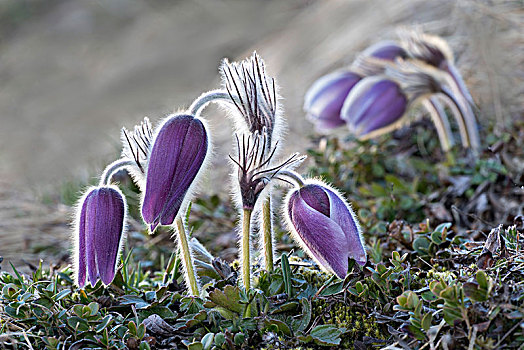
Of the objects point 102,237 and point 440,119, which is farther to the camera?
point 440,119

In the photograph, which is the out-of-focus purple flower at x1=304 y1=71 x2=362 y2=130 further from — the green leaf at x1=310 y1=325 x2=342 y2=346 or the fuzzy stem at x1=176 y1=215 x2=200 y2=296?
the green leaf at x1=310 y1=325 x2=342 y2=346

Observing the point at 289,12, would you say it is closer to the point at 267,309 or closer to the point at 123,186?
the point at 123,186

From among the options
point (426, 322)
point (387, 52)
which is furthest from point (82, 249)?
point (387, 52)

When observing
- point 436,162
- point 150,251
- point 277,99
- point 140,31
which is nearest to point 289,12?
point 140,31

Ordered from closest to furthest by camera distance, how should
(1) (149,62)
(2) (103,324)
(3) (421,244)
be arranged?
(2) (103,324) → (3) (421,244) → (1) (149,62)

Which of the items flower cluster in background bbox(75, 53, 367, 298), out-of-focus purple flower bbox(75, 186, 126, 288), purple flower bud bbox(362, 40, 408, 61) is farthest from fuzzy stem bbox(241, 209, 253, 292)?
purple flower bud bbox(362, 40, 408, 61)

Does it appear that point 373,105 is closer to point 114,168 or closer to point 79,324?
point 114,168

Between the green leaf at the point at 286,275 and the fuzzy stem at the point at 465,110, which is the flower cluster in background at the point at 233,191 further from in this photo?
the fuzzy stem at the point at 465,110
